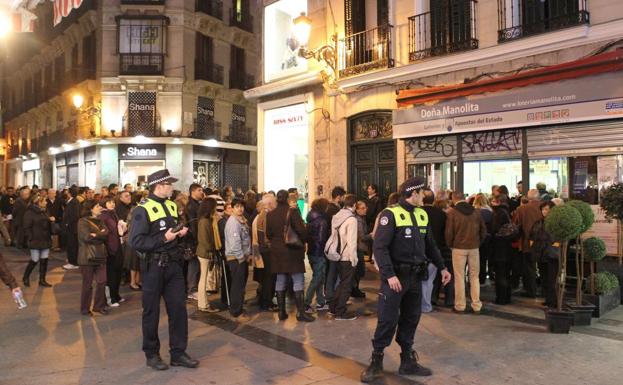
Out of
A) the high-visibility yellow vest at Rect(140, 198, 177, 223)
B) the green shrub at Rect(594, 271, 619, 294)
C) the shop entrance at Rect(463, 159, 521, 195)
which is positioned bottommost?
the green shrub at Rect(594, 271, 619, 294)

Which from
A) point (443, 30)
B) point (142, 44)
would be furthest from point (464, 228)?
point (142, 44)

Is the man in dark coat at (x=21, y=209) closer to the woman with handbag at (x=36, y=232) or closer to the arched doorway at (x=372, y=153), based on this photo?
the woman with handbag at (x=36, y=232)

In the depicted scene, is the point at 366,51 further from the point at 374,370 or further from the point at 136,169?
the point at 136,169

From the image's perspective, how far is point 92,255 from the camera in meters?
A: 7.75

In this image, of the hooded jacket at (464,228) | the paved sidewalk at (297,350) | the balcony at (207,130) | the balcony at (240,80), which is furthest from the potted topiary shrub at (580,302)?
the balcony at (240,80)

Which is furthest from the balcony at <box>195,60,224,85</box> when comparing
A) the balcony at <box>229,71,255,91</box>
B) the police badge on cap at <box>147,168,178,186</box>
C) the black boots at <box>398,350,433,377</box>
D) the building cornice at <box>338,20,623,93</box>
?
the black boots at <box>398,350,433,377</box>

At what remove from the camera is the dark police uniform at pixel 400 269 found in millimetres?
5059

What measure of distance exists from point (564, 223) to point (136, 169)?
2457 cm

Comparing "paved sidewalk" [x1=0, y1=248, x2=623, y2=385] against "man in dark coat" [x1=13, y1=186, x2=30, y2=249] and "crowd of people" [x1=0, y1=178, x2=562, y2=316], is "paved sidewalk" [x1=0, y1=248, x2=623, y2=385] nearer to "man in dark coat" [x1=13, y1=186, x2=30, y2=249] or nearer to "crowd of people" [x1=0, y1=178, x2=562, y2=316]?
"crowd of people" [x1=0, y1=178, x2=562, y2=316]

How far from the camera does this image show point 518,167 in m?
10.9

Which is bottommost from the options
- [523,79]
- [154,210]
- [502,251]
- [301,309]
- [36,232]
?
[301,309]

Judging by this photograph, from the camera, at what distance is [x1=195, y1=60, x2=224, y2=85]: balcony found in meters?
28.4

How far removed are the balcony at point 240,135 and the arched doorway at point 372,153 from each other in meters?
Answer: 16.8

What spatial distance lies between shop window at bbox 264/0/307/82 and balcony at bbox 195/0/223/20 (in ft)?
43.8
